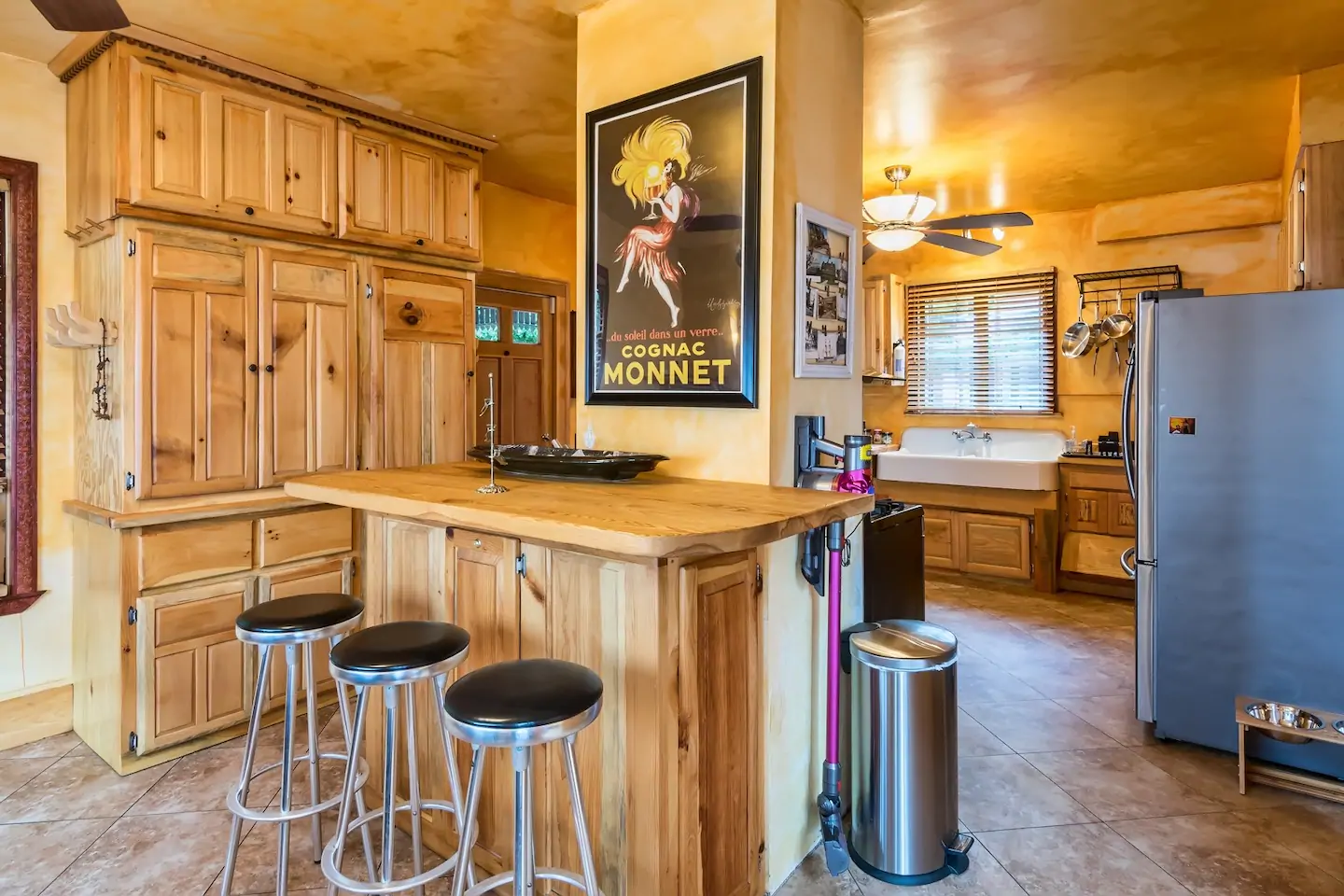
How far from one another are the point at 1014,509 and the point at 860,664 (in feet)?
11.0

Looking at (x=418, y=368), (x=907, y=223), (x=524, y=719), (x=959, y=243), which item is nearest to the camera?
(x=524, y=719)

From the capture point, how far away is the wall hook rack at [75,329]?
2.60 meters

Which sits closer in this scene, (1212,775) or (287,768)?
(287,768)

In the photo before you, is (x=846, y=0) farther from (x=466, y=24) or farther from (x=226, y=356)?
(x=226, y=356)

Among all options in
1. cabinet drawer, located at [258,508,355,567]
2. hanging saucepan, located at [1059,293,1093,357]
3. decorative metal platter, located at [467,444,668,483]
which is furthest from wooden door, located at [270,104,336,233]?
hanging saucepan, located at [1059,293,1093,357]

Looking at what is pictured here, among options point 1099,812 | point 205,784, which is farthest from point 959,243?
point 205,784

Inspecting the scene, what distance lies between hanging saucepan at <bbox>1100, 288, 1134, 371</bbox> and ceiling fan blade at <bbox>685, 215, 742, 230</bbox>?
3895 mm

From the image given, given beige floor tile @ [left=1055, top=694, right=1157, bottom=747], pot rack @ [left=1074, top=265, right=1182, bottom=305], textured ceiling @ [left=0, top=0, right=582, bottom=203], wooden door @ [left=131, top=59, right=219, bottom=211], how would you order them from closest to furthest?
textured ceiling @ [left=0, top=0, right=582, bottom=203]
wooden door @ [left=131, top=59, right=219, bottom=211]
beige floor tile @ [left=1055, top=694, right=1157, bottom=747]
pot rack @ [left=1074, top=265, right=1182, bottom=305]

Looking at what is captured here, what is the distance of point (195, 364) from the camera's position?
270cm

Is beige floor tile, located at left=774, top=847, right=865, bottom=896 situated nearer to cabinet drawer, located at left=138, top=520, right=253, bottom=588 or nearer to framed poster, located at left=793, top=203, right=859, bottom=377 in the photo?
framed poster, located at left=793, top=203, right=859, bottom=377

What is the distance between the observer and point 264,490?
115 inches

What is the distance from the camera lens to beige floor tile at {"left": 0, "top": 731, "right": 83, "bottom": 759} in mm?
2707

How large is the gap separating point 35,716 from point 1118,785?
398 cm

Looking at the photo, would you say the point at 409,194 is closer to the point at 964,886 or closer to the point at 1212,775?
the point at 964,886
